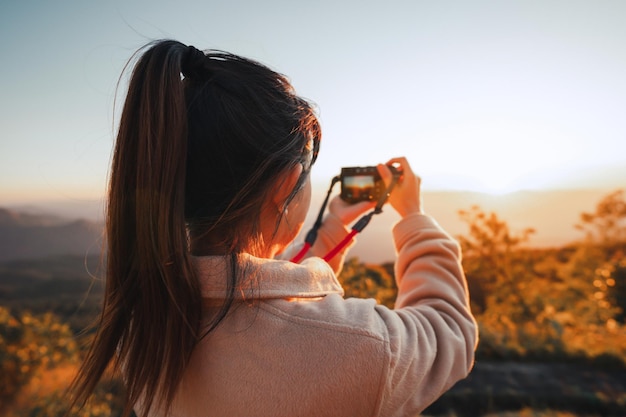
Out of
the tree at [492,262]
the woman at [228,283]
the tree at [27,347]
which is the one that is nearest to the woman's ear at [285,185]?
the woman at [228,283]

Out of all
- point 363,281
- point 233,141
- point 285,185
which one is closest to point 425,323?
point 285,185

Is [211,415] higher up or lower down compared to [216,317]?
lower down

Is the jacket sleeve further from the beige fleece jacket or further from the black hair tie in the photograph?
the black hair tie

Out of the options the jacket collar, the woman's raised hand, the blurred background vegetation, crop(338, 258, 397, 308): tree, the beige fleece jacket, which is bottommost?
the blurred background vegetation

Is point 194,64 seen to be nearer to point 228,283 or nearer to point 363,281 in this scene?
point 228,283

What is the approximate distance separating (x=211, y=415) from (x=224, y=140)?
54 centimetres

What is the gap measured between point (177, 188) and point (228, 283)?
203 millimetres

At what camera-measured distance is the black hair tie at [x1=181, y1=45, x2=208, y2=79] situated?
93 cm

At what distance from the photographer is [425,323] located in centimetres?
100

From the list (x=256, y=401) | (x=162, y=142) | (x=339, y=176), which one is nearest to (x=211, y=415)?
(x=256, y=401)

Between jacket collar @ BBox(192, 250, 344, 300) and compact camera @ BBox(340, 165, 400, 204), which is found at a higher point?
compact camera @ BBox(340, 165, 400, 204)

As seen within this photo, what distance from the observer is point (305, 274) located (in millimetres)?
944

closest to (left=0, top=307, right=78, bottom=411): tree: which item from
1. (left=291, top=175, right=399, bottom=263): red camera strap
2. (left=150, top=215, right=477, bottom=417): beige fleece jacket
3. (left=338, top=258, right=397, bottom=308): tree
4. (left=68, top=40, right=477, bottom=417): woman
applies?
(left=338, top=258, right=397, bottom=308): tree

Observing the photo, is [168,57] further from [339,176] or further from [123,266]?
[339,176]
